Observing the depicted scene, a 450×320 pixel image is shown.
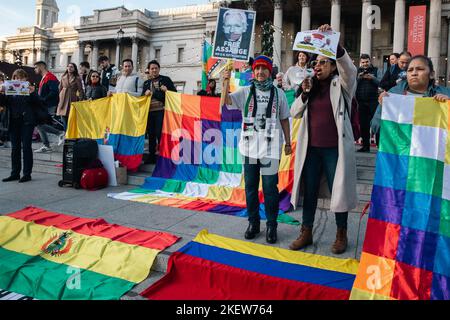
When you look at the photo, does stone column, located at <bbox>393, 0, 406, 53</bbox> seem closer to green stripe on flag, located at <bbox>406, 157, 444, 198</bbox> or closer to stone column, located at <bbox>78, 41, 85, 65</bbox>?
green stripe on flag, located at <bbox>406, 157, 444, 198</bbox>

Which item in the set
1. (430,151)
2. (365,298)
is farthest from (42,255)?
(430,151)

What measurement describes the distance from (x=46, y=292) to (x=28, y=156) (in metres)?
4.65

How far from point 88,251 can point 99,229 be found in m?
0.54

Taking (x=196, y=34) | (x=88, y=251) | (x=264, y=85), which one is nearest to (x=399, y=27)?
(x=196, y=34)

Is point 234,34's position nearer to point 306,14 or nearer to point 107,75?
point 107,75

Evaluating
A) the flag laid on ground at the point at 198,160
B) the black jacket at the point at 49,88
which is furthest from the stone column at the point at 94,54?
the flag laid on ground at the point at 198,160

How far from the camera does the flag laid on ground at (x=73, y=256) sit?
9.05ft

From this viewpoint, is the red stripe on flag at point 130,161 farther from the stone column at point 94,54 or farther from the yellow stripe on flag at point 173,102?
the stone column at point 94,54

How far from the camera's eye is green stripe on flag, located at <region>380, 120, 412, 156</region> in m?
2.51

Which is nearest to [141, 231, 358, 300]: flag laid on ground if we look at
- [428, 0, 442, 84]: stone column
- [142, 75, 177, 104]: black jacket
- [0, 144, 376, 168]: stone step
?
[0, 144, 376, 168]: stone step

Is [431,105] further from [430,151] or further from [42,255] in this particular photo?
[42,255]

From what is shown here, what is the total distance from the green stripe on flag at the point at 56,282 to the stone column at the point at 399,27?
3256 cm

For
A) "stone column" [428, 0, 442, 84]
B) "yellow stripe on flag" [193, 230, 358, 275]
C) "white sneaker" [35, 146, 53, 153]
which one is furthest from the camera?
"stone column" [428, 0, 442, 84]

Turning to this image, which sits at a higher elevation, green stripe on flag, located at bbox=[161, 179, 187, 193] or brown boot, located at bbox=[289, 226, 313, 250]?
green stripe on flag, located at bbox=[161, 179, 187, 193]
